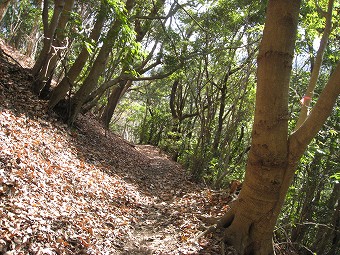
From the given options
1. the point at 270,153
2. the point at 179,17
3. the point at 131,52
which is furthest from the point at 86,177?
the point at 179,17

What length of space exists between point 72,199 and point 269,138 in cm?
356

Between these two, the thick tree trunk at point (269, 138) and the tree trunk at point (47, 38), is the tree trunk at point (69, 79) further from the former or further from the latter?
the thick tree trunk at point (269, 138)

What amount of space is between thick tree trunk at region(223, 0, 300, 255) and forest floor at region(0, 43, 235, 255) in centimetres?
73

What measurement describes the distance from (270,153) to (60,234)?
298 cm

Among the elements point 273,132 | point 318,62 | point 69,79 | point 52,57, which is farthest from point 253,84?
point 273,132

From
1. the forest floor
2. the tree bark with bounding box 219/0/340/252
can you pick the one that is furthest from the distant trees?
the forest floor

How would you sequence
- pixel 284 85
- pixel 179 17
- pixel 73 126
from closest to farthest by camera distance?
Result: pixel 284 85, pixel 73 126, pixel 179 17

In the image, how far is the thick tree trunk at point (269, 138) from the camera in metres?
3.54

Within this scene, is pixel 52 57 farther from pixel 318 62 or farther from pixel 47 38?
pixel 318 62

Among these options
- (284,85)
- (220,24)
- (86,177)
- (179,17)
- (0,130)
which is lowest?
(86,177)

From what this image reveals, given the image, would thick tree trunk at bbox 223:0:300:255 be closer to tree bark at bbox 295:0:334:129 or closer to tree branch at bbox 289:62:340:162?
tree branch at bbox 289:62:340:162

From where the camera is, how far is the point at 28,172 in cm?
503

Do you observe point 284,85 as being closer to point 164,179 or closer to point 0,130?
point 0,130

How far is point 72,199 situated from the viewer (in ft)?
17.9
